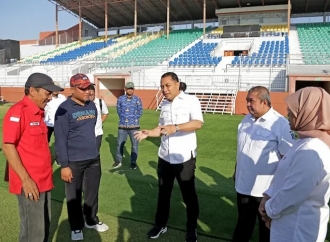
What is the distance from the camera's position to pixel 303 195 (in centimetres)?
170

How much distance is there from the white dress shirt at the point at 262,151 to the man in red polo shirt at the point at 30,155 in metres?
1.81

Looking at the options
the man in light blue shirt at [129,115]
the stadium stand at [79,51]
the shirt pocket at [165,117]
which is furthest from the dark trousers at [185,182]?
the stadium stand at [79,51]

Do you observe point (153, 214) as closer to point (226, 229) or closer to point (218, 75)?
point (226, 229)

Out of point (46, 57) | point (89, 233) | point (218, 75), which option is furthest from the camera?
point (46, 57)

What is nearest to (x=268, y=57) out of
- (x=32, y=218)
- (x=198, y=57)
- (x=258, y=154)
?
(x=198, y=57)

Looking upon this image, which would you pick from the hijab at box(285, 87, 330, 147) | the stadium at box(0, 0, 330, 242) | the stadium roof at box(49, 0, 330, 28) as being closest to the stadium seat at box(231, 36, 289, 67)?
the stadium at box(0, 0, 330, 242)

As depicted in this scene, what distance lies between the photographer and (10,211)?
166 inches

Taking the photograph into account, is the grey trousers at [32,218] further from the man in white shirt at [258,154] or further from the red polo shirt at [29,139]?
the man in white shirt at [258,154]

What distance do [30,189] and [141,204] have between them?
2268mm

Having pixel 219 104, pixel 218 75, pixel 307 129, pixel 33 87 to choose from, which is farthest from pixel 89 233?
pixel 218 75

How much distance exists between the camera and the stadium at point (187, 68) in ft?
14.6

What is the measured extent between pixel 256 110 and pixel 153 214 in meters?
2.16

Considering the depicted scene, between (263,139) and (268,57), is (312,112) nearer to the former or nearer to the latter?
(263,139)

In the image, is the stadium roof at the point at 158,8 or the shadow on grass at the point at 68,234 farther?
the stadium roof at the point at 158,8
